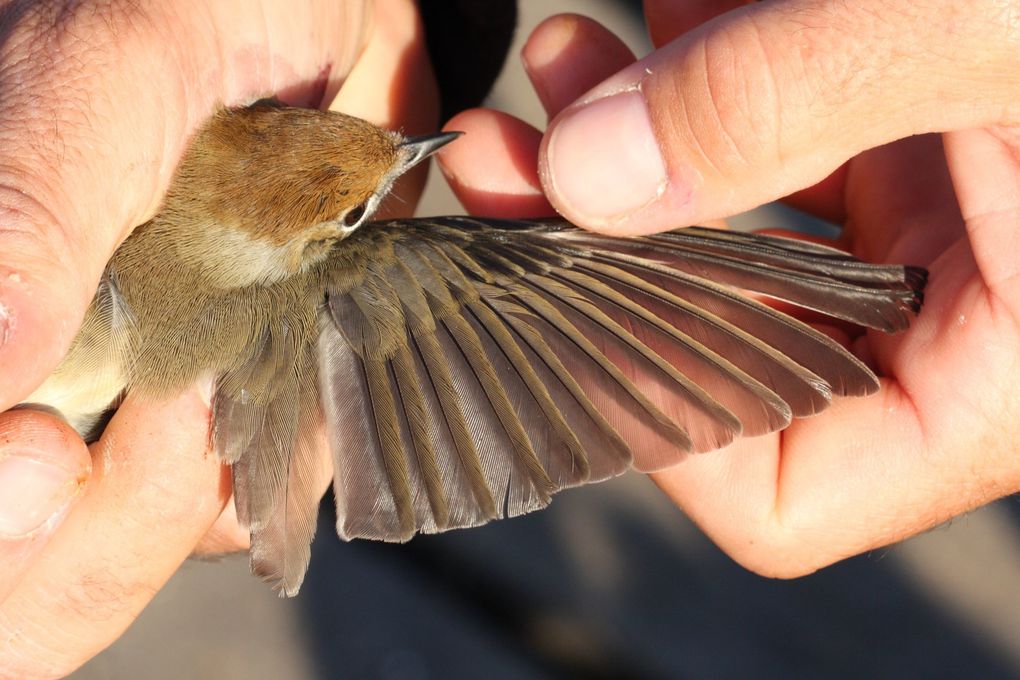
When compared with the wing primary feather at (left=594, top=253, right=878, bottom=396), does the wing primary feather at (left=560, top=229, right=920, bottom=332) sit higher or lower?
higher

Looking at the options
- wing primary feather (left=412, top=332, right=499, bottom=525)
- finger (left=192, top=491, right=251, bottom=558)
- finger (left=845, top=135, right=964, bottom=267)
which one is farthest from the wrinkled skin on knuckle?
finger (left=192, top=491, right=251, bottom=558)

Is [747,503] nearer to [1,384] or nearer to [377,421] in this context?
[377,421]

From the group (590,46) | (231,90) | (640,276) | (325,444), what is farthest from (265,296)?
(590,46)

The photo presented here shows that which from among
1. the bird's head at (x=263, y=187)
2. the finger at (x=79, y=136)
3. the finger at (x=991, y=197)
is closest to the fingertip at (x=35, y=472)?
the finger at (x=79, y=136)

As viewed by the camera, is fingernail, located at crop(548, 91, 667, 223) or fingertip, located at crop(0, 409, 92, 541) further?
fingernail, located at crop(548, 91, 667, 223)

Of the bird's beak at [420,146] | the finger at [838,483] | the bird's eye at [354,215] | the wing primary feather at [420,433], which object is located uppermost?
the bird's beak at [420,146]

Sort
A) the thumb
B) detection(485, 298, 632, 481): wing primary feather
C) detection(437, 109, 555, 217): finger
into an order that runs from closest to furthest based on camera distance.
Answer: the thumb < detection(485, 298, 632, 481): wing primary feather < detection(437, 109, 555, 217): finger

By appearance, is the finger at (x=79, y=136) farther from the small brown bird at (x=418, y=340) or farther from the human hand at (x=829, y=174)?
the human hand at (x=829, y=174)

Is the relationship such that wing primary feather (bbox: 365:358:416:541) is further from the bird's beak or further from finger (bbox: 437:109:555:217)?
finger (bbox: 437:109:555:217)
